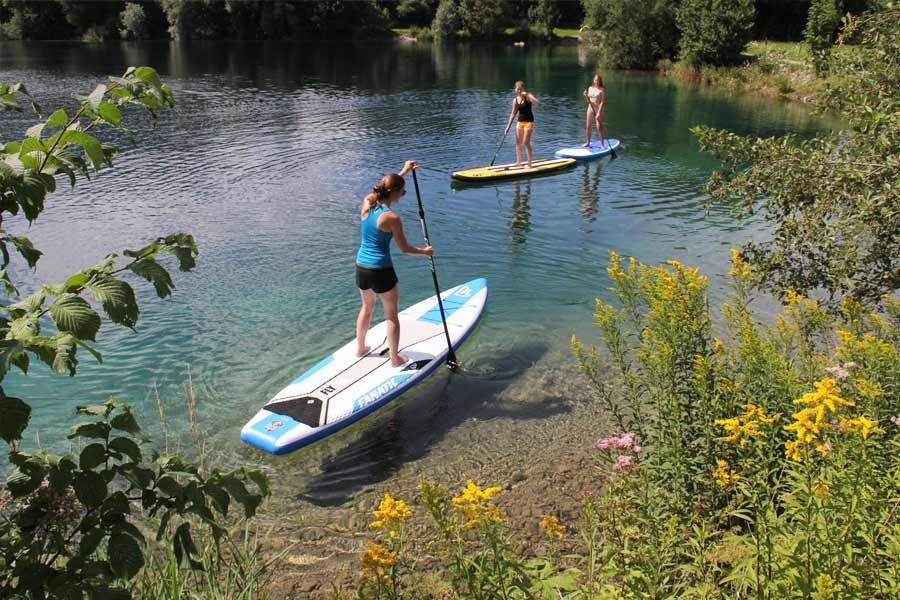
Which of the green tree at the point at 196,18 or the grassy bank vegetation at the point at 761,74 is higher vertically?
the green tree at the point at 196,18

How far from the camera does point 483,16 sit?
6569cm

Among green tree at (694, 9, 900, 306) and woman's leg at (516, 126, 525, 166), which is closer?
green tree at (694, 9, 900, 306)

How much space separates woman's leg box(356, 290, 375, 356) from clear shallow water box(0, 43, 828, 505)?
0.81 meters

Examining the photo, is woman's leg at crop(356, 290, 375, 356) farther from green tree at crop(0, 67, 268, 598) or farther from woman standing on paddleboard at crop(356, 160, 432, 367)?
green tree at crop(0, 67, 268, 598)

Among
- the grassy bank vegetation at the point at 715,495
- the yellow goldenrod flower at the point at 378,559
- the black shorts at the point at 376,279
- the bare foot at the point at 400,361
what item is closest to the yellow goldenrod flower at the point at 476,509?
the grassy bank vegetation at the point at 715,495

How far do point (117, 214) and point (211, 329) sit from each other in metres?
6.80

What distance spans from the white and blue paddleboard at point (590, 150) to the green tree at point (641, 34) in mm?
25604

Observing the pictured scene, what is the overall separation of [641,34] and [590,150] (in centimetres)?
2758

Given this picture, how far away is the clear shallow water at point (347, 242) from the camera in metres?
7.94

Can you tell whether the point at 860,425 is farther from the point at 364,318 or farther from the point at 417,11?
the point at 417,11

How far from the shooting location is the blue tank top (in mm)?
7691

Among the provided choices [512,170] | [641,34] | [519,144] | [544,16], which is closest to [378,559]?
[512,170]

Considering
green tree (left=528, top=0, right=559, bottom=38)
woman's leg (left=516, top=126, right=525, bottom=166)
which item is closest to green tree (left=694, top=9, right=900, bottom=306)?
woman's leg (left=516, top=126, right=525, bottom=166)

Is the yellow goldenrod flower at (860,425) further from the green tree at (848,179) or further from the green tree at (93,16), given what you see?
the green tree at (93,16)
